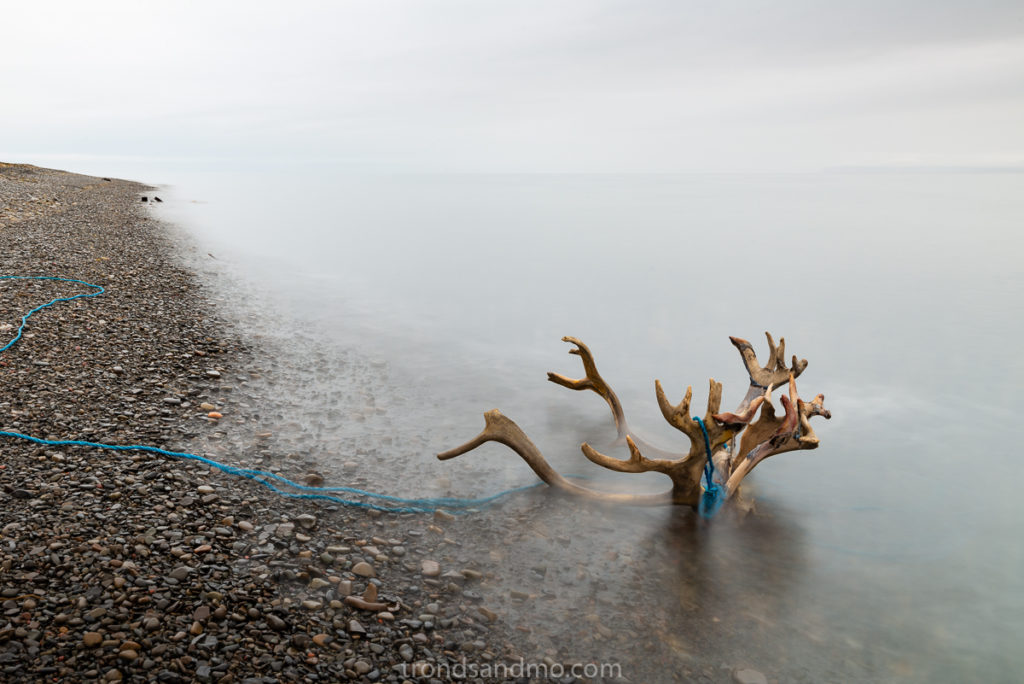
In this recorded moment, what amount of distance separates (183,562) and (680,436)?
14.7 feet

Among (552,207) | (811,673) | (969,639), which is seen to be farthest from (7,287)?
(552,207)

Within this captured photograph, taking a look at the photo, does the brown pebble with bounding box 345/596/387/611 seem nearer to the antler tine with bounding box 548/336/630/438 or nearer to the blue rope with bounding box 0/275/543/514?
the blue rope with bounding box 0/275/543/514

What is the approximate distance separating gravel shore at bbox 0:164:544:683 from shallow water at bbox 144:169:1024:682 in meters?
0.53

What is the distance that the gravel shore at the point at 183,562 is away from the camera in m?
2.68

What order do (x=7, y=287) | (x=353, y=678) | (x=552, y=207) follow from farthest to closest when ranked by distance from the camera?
(x=552, y=207) → (x=7, y=287) → (x=353, y=678)

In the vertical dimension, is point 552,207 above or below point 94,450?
above

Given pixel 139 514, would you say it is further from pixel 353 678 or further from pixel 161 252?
pixel 161 252

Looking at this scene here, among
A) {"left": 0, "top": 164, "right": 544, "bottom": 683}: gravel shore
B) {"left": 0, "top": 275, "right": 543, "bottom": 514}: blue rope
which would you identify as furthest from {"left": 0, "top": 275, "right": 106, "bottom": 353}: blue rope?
{"left": 0, "top": 275, "right": 543, "bottom": 514}: blue rope

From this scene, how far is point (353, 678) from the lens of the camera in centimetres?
270

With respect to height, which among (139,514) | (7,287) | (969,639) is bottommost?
(969,639)

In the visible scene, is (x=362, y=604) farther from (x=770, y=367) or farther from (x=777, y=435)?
(x=770, y=367)

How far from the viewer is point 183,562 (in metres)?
3.22

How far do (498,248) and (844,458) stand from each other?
18414 mm

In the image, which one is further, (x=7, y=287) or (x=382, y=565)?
(x=7, y=287)
